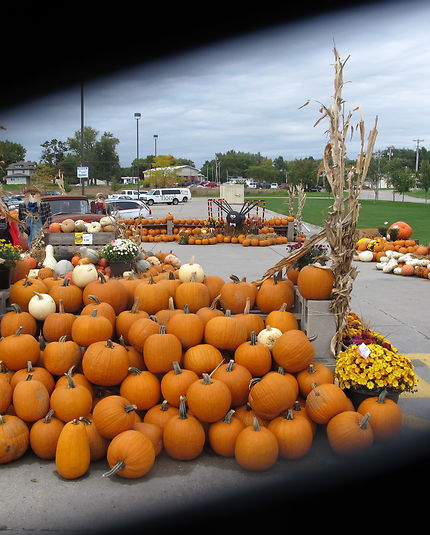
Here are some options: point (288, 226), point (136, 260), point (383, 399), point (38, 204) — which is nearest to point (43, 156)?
point (288, 226)

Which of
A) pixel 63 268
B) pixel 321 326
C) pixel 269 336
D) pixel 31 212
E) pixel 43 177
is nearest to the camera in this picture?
pixel 269 336

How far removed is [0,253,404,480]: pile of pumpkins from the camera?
12.4ft

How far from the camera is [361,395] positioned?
423cm

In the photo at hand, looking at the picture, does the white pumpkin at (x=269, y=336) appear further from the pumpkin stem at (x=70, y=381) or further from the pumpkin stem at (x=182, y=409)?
the pumpkin stem at (x=70, y=381)

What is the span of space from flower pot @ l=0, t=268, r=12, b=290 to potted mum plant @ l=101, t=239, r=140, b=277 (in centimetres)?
250

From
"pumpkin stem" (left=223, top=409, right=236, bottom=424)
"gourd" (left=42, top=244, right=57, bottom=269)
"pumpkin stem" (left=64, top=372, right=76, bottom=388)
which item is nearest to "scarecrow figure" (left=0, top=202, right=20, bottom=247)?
"gourd" (left=42, top=244, right=57, bottom=269)

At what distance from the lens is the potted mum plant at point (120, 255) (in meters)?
7.59

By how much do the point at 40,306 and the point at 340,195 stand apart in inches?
110

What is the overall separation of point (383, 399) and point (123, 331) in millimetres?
2195

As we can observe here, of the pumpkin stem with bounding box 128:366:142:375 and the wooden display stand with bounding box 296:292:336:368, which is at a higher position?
the wooden display stand with bounding box 296:292:336:368

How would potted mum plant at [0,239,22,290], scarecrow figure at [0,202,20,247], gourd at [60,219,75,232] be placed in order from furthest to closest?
gourd at [60,219,75,232] < scarecrow figure at [0,202,20,247] < potted mum plant at [0,239,22,290]

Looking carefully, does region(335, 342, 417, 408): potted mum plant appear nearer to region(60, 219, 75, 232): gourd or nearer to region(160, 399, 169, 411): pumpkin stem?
region(160, 399, 169, 411): pumpkin stem

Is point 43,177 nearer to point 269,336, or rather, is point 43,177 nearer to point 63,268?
point 63,268

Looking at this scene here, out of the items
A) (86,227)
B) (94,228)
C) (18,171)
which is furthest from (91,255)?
(18,171)
